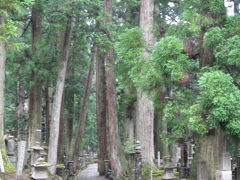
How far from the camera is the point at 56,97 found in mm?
15312

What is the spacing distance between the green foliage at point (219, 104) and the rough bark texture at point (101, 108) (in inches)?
490

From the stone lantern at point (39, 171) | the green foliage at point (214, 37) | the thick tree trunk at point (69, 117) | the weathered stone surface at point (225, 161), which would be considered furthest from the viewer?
the thick tree trunk at point (69, 117)

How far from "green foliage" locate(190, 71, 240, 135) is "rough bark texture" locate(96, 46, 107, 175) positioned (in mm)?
12458

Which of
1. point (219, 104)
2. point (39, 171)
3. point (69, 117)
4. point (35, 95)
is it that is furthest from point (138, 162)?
point (69, 117)

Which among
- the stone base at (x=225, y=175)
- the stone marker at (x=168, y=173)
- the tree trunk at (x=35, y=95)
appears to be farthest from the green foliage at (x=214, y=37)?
the tree trunk at (x=35, y=95)

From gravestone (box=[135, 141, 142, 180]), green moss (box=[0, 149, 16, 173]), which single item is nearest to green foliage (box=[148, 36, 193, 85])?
gravestone (box=[135, 141, 142, 180])

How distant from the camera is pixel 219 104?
20.0 ft

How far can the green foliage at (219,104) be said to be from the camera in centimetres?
610

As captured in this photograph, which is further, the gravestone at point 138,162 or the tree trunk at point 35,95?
the tree trunk at point 35,95

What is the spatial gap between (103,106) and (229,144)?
12331 millimetres

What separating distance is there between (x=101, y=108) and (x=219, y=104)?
13.5 metres

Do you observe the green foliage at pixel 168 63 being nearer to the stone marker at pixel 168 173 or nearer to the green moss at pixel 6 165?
the stone marker at pixel 168 173

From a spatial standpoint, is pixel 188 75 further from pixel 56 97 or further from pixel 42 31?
pixel 42 31

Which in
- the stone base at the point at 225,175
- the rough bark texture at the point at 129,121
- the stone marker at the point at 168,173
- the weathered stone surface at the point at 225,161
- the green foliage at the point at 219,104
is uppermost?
the rough bark texture at the point at 129,121
